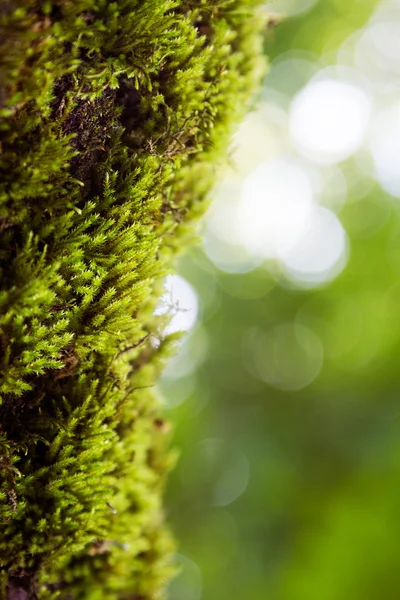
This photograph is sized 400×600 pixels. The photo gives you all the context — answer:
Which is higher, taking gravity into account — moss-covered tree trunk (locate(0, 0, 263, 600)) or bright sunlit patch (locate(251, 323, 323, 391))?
bright sunlit patch (locate(251, 323, 323, 391))

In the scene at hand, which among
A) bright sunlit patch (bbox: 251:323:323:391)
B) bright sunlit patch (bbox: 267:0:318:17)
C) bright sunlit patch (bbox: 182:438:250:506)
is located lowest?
bright sunlit patch (bbox: 182:438:250:506)

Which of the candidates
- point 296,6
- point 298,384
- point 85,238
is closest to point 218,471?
point 298,384

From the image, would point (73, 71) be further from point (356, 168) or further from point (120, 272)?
point (356, 168)

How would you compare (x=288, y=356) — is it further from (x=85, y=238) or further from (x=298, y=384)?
(x=85, y=238)

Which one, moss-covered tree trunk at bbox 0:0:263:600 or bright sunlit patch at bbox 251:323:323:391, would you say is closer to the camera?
moss-covered tree trunk at bbox 0:0:263:600

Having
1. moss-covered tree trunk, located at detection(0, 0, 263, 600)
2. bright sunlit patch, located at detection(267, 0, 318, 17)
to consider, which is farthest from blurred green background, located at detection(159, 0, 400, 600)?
moss-covered tree trunk, located at detection(0, 0, 263, 600)

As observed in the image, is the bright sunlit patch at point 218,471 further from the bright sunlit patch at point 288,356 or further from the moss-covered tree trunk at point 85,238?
the moss-covered tree trunk at point 85,238

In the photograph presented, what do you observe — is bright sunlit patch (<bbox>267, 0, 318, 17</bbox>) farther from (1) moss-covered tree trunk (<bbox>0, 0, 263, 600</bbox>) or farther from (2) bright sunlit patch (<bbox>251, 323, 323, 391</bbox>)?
(1) moss-covered tree trunk (<bbox>0, 0, 263, 600</bbox>)
